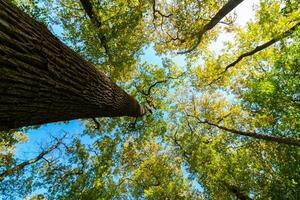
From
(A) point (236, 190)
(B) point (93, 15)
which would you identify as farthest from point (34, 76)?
(A) point (236, 190)

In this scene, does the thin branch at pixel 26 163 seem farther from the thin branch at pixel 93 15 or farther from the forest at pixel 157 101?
the thin branch at pixel 93 15

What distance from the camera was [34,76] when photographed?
3.14 meters

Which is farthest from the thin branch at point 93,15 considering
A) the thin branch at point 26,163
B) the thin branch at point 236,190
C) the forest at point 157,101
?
the thin branch at point 236,190

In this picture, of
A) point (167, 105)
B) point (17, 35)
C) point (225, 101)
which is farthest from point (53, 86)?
point (225, 101)

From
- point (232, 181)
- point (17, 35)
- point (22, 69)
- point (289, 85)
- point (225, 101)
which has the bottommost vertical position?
point (22, 69)

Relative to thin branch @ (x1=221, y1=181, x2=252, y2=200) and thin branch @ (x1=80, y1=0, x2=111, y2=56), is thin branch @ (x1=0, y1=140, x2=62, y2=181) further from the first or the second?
thin branch @ (x1=221, y1=181, x2=252, y2=200)

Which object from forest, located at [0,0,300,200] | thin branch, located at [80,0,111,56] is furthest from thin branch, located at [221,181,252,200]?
thin branch, located at [80,0,111,56]

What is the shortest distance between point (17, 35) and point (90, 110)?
110 inches

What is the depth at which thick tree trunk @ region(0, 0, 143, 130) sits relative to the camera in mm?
2695

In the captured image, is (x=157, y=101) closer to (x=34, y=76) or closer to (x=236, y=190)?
(x=236, y=190)

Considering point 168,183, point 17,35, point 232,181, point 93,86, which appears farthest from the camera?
point 168,183

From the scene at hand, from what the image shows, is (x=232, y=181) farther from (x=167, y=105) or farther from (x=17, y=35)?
(x=17, y=35)

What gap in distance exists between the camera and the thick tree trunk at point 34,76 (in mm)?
2695

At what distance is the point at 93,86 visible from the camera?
512cm
